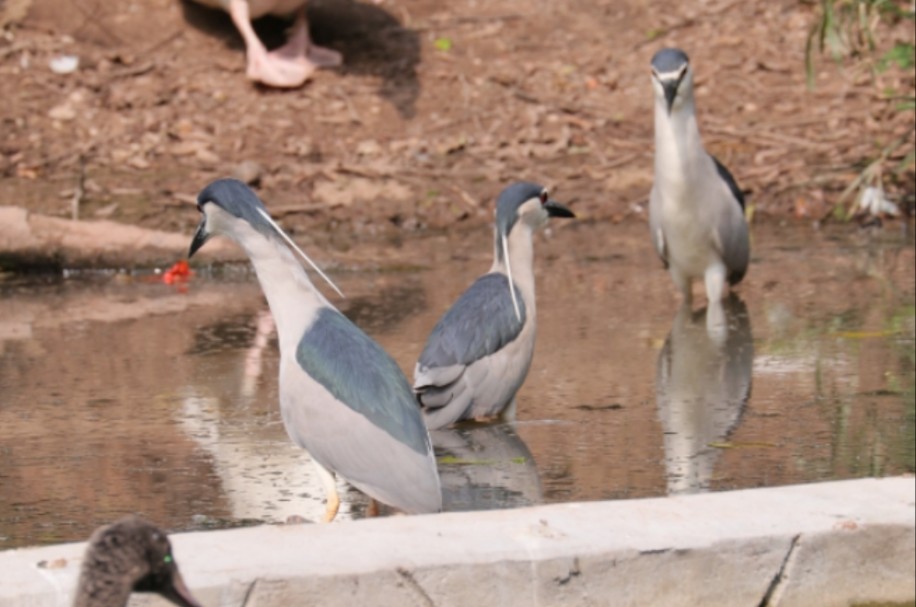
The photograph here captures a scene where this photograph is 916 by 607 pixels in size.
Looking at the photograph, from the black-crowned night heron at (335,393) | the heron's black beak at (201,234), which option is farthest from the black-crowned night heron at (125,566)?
the heron's black beak at (201,234)

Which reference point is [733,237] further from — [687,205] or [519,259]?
[519,259]

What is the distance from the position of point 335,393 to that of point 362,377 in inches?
3.9

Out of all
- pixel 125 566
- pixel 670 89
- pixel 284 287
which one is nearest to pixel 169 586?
pixel 125 566

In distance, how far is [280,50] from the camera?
14.1 meters

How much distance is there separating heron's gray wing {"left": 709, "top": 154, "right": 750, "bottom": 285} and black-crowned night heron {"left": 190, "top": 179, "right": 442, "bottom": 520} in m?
4.32

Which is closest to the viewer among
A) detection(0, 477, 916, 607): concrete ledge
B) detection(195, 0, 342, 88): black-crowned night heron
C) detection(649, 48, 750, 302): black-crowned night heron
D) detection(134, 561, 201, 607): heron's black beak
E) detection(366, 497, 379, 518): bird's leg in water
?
detection(134, 561, 201, 607): heron's black beak

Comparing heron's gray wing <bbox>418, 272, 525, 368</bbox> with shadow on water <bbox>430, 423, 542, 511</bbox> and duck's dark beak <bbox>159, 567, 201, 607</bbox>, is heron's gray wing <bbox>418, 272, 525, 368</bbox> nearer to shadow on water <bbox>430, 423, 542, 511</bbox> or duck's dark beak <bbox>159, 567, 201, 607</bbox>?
shadow on water <bbox>430, 423, 542, 511</bbox>

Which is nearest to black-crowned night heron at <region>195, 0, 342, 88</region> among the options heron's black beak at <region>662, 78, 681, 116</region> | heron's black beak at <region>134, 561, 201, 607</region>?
heron's black beak at <region>662, 78, 681, 116</region>

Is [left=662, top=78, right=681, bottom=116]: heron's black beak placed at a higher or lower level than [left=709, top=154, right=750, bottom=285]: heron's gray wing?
higher

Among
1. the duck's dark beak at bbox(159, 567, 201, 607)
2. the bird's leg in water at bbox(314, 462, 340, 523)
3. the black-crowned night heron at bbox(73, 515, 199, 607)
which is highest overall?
the black-crowned night heron at bbox(73, 515, 199, 607)

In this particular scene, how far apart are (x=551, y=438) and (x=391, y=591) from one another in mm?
2416

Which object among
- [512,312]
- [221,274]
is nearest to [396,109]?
[221,274]

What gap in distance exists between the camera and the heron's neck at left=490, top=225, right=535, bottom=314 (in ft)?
24.3

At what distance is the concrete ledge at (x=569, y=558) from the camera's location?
4457 millimetres
